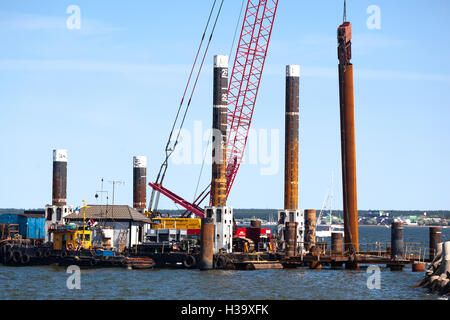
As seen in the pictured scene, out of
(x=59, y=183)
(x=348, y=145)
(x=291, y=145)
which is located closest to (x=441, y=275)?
(x=348, y=145)

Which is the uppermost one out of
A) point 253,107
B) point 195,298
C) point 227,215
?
point 253,107

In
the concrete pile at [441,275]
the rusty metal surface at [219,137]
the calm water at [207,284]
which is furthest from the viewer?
the rusty metal surface at [219,137]

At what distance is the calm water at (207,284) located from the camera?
212ft

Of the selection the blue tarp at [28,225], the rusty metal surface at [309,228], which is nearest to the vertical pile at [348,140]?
the rusty metal surface at [309,228]

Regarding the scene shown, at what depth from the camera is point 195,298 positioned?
62.9m

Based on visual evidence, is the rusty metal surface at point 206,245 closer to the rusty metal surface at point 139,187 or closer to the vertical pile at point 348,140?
the vertical pile at point 348,140

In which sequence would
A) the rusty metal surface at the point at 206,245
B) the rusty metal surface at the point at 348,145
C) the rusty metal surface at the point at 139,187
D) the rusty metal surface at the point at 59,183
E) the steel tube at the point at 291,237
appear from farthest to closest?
the rusty metal surface at the point at 139,187 → the rusty metal surface at the point at 59,183 → the steel tube at the point at 291,237 → the rusty metal surface at the point at 348,145 → the rusty metal surface at the point at 206,245

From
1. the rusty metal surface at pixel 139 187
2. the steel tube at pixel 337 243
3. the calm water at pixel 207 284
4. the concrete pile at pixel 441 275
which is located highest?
the rusty metal surface at pixel 139 187

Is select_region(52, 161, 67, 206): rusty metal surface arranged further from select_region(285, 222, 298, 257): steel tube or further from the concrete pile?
the concrete pile

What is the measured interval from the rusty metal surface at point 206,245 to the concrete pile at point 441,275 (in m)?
21.5

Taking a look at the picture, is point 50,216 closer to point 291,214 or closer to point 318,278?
point 291,214

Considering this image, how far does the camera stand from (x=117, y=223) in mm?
94125
